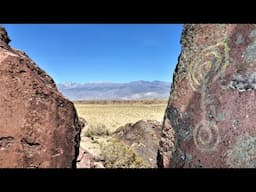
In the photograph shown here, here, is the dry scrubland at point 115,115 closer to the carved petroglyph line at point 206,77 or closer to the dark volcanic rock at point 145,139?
the dark volcanic rock at point 145,139

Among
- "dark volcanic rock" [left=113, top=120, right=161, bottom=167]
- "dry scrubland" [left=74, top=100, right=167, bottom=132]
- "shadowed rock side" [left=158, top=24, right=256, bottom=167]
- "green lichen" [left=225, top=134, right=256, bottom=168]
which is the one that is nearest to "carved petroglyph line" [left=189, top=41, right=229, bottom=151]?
"shadowed rock side" [left=158, top=24, right=256, bottom=167]

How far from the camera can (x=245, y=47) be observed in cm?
347

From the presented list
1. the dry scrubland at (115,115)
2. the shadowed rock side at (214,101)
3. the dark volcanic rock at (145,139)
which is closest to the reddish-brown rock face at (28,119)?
the shadowed rock side at (214,101)

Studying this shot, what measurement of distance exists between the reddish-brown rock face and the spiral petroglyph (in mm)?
1790

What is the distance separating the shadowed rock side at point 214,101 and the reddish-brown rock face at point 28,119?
1404 mm

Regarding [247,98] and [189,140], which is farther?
[189,140]

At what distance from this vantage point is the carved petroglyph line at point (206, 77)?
3.44 meters

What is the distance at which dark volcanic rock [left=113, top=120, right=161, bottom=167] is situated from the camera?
11.9 m
